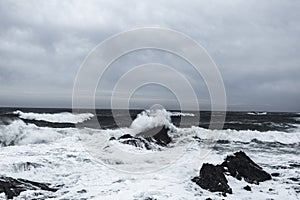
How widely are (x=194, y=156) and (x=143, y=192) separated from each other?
6.61 metres

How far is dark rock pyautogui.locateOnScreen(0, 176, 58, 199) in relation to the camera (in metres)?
7.84

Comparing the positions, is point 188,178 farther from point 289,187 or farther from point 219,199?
point 289,187

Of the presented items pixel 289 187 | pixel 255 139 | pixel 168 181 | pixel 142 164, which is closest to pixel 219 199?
pixel 168 181

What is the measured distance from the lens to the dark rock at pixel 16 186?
7836 mm

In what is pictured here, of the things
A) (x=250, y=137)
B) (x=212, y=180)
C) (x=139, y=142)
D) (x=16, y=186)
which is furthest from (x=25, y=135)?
(x=250, y=137)

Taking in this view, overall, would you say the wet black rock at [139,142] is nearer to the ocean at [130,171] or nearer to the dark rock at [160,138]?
the ocean at [130,171]

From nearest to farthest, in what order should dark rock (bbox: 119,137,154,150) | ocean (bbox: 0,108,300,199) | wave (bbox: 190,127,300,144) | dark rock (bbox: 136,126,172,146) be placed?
ocean (bbox: 0,108,300,199), dark rock (bbox: 119,137,154,150), dark rock (bbox: 136,126,172,146), wave (bbox: 190,127,300,144)

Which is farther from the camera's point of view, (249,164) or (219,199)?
(249,164)

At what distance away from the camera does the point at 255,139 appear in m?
23.3

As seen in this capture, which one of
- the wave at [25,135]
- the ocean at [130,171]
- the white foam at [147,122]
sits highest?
the white foam at [147,122]

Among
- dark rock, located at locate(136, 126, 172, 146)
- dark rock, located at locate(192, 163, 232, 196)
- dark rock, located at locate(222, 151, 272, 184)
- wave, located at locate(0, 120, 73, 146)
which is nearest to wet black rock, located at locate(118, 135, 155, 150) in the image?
dark rock, located at locate(136, 126, 172, 146)

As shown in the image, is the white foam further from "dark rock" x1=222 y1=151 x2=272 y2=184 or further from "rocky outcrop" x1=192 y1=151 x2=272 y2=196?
"rocky outcrop" x1=192 y1=151 x2=272 y2=196

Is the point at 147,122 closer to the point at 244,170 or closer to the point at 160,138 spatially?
the point at 160,138

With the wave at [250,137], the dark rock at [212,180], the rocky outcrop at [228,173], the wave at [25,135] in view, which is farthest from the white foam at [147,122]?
the dark rock at [212,180]
